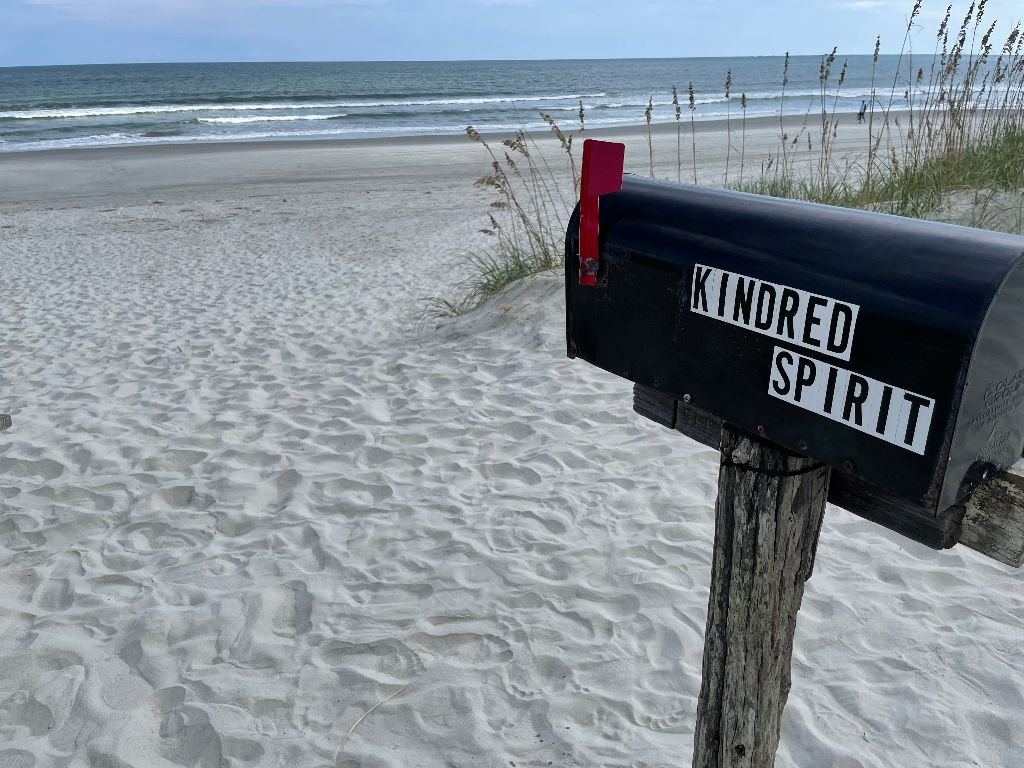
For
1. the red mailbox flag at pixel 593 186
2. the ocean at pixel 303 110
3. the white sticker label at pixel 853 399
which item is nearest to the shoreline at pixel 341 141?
the ocean at pixel 303 110

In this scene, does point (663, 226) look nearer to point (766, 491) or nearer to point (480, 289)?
point (766, 491)

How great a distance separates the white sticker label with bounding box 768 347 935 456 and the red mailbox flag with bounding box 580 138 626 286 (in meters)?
0.37

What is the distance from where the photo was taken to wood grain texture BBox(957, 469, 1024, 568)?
99 centimetres

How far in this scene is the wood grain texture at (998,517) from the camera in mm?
987

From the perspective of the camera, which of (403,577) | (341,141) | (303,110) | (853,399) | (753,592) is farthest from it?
(303,110)

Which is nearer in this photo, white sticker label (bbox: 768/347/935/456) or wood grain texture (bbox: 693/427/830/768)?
white sticker label (bbox: 768/347/935/456)

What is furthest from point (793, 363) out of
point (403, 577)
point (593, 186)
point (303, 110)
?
point (303, 110)

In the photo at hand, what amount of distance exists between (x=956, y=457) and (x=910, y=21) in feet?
17.2

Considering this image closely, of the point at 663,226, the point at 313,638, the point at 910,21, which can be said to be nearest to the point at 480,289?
the point at 910,21

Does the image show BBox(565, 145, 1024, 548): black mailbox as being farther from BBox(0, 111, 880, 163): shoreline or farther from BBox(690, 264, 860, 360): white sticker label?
BBox(0, 111, 880, 163): shoreline

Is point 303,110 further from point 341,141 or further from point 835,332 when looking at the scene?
point 835,332

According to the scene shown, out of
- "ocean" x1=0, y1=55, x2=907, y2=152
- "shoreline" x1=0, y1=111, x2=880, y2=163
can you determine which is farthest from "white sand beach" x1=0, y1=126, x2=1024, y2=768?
"shoreline" x1=0, y1=111, x2=880, y2=163

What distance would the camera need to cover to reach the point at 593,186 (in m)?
1.26

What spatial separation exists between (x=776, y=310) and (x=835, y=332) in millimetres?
86
